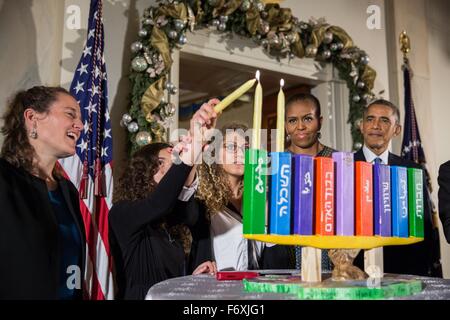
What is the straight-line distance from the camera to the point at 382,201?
1.28m

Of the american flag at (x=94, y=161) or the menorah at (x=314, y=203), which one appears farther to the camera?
the american flag at (x=94, y=161)

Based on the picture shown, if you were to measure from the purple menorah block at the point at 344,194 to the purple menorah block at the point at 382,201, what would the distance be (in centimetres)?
7

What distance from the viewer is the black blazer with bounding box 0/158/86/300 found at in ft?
5.33

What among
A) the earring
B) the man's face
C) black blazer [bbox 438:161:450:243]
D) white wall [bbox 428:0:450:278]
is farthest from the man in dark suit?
white wall [bbox 428:0:450:278]

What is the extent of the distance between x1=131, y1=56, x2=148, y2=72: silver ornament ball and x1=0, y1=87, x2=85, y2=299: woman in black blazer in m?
1.18

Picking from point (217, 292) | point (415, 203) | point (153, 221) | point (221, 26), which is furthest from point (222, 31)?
point (217, 292)

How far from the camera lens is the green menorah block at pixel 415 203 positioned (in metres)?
1.33

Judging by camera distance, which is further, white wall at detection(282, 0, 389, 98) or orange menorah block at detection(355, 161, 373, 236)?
white wall at detection(282, 0, 389, 98)

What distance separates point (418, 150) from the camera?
185 inches

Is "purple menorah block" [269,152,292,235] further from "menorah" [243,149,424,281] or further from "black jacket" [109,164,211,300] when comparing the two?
"black jacket" [109,164,211,300]

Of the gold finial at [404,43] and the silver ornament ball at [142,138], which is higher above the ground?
the gold finial at [404,43]

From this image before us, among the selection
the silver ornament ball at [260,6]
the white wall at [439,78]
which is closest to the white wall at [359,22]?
the white wall at [439,78]

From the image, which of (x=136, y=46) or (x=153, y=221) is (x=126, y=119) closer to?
(x=136, y=46)

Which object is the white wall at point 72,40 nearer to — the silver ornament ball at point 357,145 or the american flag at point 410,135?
the american flag at point 410,135
